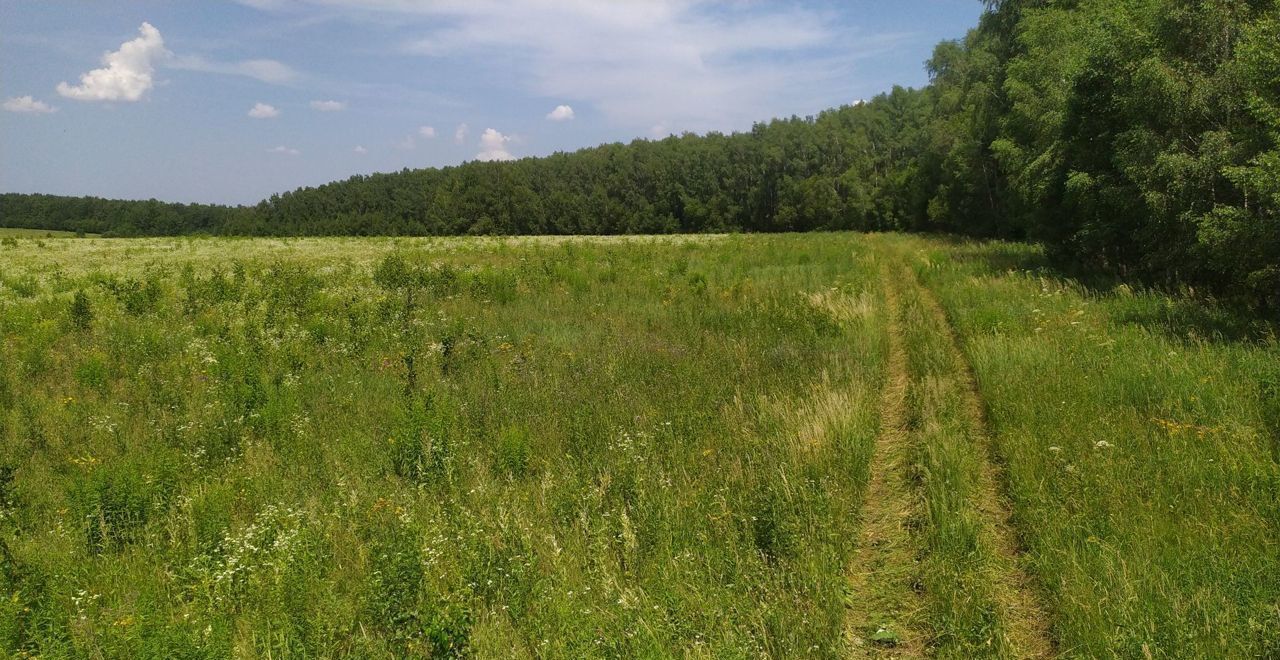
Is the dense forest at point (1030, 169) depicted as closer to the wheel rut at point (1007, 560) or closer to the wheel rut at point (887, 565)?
the wheel rut at point (1007, 560)

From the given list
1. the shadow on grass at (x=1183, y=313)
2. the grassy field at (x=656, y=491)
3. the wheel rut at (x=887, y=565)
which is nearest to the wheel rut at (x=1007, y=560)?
the grassy field at (x=656, y=491)

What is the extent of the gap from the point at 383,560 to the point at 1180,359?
946 cm

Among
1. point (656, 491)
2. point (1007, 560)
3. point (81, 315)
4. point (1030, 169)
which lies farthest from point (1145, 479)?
point (1030, 169)

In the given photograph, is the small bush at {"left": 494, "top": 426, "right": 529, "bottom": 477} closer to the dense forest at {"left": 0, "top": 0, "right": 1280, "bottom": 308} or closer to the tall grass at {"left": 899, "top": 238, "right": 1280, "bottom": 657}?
the tall grass at {"left": 899, "top": 238, "right": 1280, "bottom": 657}

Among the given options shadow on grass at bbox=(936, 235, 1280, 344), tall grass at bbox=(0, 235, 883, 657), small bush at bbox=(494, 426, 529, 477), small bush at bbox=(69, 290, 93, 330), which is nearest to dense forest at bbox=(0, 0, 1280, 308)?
shadow on grass at bbox=(936, 235, 1280, 344)

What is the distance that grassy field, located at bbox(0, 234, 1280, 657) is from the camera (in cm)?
379

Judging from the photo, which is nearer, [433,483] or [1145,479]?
[1145,479]

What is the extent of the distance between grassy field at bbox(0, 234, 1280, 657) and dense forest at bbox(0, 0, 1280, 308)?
116 inches

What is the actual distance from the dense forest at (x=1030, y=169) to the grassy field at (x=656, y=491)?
2.95 m

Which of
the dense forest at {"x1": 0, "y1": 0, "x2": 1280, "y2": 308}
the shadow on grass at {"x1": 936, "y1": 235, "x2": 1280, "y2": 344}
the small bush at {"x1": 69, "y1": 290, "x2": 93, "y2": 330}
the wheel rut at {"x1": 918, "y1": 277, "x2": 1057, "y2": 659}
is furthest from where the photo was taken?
the small bush at {"x1": 69, "y1": 290, "x2": 93, "y2": 330}

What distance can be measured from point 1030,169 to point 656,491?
854 inches

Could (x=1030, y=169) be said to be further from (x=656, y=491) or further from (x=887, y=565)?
(x=656, y=491)

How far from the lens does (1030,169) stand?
20844mm

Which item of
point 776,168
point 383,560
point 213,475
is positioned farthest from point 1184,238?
point 776,168
